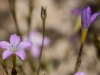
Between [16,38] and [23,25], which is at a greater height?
[16,38]

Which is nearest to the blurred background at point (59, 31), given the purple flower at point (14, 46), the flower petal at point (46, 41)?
the flower petal at point (46, 41)

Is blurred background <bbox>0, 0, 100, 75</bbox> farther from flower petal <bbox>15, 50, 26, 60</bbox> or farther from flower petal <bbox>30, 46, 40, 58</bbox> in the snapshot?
flower petal <bbox>15, 50, 26, 60</bbox>

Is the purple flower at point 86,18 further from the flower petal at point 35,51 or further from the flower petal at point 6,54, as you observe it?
the flower petal at point 35,51

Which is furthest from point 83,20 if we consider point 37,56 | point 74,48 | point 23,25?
point 23,25

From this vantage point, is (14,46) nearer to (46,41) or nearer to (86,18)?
(86,18)

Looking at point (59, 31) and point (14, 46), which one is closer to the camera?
point (14, 46)

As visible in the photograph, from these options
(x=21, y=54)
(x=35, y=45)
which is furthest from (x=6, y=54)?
(x=35, y=45)

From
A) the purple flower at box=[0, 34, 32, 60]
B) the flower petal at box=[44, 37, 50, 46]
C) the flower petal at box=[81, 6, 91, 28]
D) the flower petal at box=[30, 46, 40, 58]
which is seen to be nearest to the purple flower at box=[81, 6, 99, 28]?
the flower petal at box=[81, 6, 91, 28]

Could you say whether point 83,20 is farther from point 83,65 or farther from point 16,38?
point 83,65
